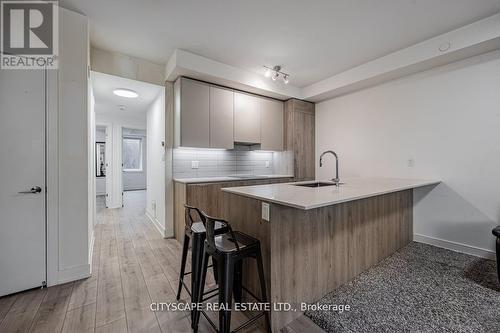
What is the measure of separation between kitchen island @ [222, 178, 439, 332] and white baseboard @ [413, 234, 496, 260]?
1099 millimetres

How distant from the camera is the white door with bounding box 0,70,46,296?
1854mm

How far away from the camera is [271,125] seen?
4.11 metres

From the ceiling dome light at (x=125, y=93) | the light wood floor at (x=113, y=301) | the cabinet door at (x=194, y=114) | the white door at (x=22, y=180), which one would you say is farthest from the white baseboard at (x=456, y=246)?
the ceiling dome light at (x=125, y=93)

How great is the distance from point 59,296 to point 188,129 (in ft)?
7.36

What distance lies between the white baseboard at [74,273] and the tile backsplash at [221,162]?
5.26 ft

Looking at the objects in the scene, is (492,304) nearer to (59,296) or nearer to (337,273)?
(337,273)

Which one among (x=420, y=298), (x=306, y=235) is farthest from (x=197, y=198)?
(x=420, y=298)

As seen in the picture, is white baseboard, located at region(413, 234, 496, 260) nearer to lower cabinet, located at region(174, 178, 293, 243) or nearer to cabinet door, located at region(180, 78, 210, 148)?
lower cabinet, located at region(174, 178, 293, 243)

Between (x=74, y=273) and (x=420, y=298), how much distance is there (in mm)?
3157

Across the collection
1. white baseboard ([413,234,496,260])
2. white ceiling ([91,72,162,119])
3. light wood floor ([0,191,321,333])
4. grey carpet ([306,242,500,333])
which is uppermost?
white ceiling ([91,72,162,119])

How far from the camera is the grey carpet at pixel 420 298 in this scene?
148 cm

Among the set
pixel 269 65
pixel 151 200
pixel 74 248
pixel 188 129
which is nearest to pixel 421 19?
pixel 269 65

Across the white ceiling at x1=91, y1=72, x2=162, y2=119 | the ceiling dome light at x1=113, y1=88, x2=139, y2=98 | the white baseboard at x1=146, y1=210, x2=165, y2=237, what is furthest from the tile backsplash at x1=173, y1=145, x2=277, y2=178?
the ceiling dome light at x1=113, y1=88, x2=139, y2=98

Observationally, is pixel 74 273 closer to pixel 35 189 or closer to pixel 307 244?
pixel 35 189
